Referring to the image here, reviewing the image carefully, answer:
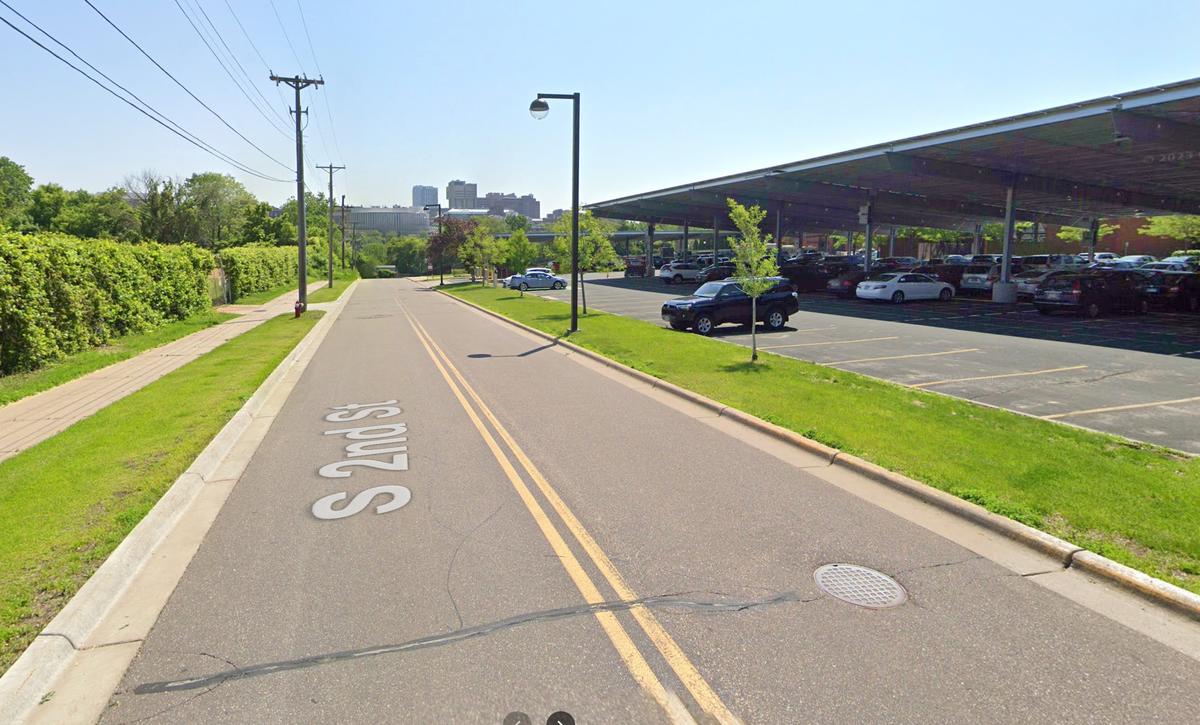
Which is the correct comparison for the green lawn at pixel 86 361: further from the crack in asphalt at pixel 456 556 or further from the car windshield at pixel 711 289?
the car windshield at pixel 711 289

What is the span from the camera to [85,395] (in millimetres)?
11539

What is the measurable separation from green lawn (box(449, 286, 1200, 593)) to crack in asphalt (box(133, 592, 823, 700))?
270cm

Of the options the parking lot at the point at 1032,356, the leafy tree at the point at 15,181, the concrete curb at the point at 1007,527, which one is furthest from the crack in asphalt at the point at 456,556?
the leafy tree at the point at 15,181

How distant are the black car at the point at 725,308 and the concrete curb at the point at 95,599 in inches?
577

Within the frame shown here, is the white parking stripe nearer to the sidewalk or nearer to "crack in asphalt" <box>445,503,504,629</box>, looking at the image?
"crack in asphalt" <box>445,503,504,629</box>

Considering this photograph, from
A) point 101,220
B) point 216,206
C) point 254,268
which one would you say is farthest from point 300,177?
point 216,206

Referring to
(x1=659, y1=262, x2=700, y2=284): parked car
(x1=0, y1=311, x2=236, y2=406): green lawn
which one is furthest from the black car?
(x1=659, y1=262, x2=700, y2=284): parked car

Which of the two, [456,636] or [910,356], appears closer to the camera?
[456,636]

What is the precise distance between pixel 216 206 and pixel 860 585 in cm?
8758

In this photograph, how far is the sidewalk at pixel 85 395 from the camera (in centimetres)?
908

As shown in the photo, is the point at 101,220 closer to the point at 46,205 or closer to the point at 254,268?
the point at 46,205

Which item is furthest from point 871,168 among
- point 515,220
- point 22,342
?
point 515,220

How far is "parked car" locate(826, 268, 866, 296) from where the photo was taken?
35.6 meters

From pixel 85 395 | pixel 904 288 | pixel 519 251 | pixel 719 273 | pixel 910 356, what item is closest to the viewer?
pixel 85 395
